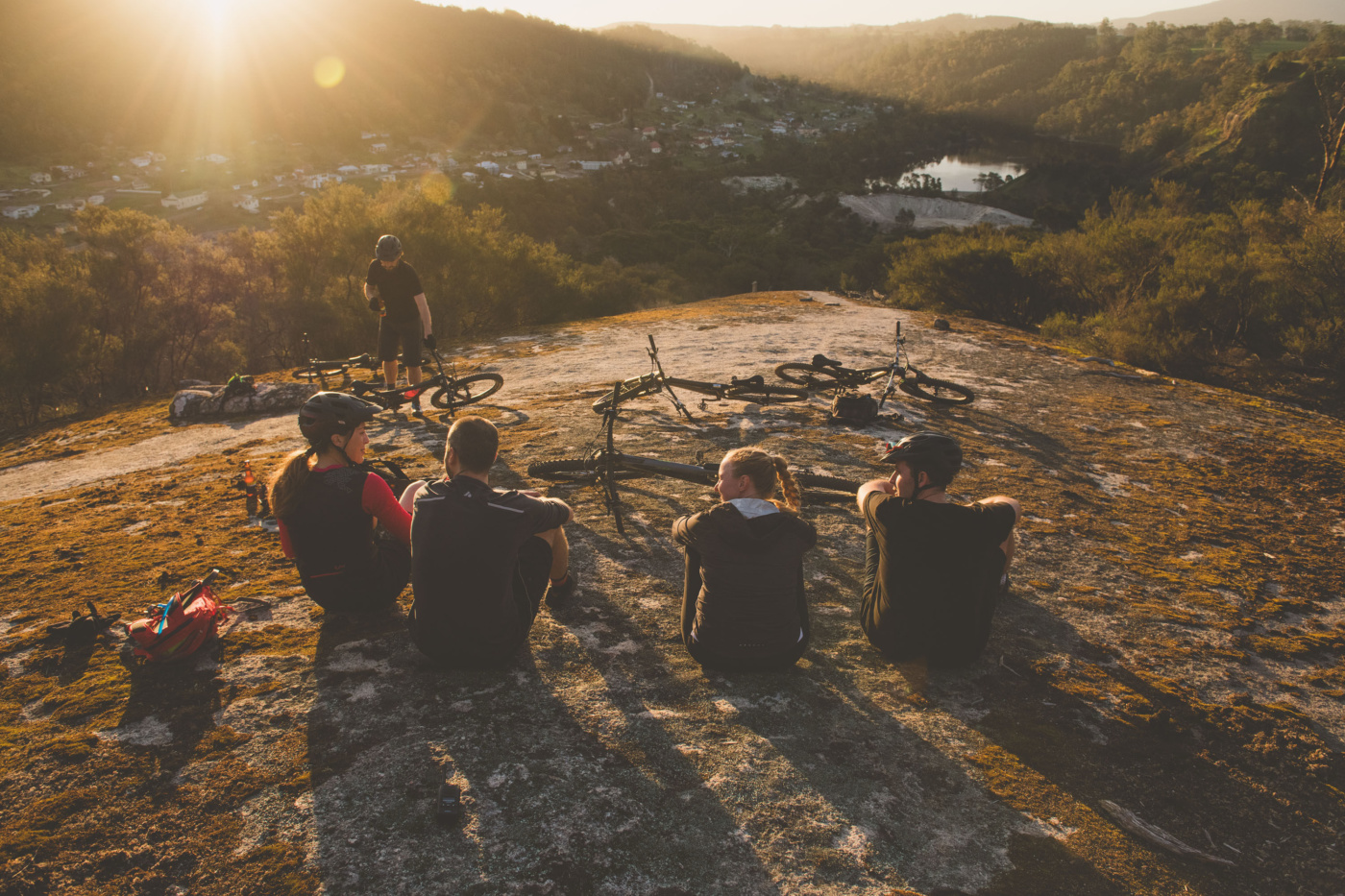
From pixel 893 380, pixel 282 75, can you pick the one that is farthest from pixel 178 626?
pixel 282 75

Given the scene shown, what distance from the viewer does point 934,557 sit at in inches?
118

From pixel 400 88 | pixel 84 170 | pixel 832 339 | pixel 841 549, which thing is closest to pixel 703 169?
pixel 400 88

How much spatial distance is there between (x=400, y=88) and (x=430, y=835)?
163 meters

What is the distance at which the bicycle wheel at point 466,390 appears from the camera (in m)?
7.76

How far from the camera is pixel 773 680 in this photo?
3119mm

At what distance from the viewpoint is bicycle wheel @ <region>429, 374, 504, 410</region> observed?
25.5 ft

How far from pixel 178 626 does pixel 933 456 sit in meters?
3.75

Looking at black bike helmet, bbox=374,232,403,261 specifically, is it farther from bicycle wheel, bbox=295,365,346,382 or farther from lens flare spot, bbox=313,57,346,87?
lens flare spot, bbox=313,57,346,87

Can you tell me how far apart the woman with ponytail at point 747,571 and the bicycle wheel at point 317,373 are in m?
7.91

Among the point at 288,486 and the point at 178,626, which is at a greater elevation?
the point at 288,486

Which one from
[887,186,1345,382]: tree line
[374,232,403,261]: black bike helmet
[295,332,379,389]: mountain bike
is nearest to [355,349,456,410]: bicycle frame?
[374,232,403,261]: black bike helmet

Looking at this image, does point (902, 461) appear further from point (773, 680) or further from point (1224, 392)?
point (1224, 392)

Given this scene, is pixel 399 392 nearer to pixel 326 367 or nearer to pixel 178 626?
pixel 326 367

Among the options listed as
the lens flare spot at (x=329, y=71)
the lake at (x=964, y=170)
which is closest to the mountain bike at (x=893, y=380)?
the lake at (x=964, y=170)
